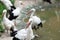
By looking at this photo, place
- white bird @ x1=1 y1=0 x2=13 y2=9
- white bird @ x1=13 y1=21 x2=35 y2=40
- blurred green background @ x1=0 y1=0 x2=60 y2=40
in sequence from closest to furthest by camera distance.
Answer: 1. white bird @ x1=13 y1=21 x2=35 y2=40
2. blurred green background @ x1=0 y1=0 x2=60 y2=40
3. white bird @ x1=1 y1=0 x2=13 y2=9

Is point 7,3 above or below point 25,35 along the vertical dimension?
above

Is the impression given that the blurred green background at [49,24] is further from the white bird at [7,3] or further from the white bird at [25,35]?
the white bird at [25,35]

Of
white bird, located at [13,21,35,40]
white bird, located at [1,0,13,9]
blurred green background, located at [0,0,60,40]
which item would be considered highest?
white bird, located at [1,0,13,9]

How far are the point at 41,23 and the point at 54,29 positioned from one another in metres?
0.47

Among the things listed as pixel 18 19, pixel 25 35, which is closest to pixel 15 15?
pixel 18 19

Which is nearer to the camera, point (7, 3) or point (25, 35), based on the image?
point (25, 35)

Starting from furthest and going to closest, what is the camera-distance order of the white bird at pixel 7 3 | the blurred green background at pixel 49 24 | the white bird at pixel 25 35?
1. the white bird at pixel 7 3
2. the blurred green background at pixel 49 24
3. the white bird at pixel 25 35

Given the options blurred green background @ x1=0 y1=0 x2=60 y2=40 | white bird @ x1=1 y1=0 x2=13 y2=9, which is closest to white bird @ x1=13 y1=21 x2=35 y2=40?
blurred green background @ x1=0 y1=0 x2=60 y2=40

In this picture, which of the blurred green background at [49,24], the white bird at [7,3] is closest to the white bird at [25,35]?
the blurred green background at [49,24]

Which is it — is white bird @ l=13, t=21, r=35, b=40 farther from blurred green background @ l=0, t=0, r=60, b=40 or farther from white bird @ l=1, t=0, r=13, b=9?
white bird @ l=1, t=0, r=13, b=9

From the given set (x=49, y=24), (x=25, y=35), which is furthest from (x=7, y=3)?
(x=25, y=35)

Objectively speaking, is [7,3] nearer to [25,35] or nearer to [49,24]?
[49,24]

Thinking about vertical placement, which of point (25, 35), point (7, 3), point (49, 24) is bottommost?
point (25, 35)

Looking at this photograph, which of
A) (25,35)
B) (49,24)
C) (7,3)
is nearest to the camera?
(25,35)
